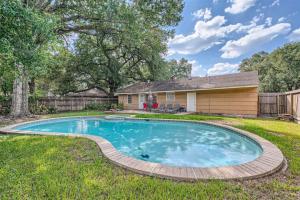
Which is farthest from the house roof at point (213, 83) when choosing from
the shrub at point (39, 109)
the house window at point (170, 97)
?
the shrub at point (39, 109)

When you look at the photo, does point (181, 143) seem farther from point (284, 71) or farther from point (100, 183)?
point (284, 71)

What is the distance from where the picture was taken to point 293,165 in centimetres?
349

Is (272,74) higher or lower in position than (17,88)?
higher

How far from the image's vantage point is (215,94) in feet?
43.5

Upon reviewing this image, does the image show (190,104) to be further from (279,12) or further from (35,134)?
(35,134)

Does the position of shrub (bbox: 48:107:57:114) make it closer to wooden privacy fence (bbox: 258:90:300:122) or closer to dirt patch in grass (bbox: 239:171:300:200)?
dirt patch in grass (bbox: 239:171:300:200)

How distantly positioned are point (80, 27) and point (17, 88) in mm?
6935

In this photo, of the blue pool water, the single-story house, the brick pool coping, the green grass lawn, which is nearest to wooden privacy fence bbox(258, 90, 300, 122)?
the single-story house

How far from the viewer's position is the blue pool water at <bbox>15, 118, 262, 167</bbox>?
5031 millimetres

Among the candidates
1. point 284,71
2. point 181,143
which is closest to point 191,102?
point 181,143

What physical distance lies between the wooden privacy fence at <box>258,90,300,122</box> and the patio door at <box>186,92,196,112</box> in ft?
16.1

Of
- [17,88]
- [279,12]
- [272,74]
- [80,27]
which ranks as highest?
[279,12]

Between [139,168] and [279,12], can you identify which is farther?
[279,12]

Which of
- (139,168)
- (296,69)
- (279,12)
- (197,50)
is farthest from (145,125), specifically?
(296,69)
